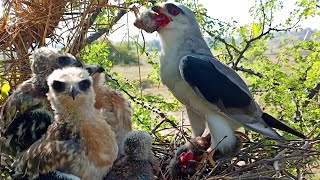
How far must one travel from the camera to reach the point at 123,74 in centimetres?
714

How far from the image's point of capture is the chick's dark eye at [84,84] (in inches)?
124

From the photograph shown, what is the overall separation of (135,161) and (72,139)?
23.3 inches

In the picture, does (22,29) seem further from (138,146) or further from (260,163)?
(260,163)

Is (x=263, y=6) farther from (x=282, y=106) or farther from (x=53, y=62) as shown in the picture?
(x=53, y=62)

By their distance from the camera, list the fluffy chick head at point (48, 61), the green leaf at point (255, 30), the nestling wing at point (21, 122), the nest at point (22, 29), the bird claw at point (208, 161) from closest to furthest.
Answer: the nestling wing at point (21, 122) → the fluffy chick head at point (48, 61) → the nest at point (22, 29) → the bird claw at point (208, 161) → the green leaf at point (255, 30)

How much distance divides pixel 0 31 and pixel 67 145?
1.21 meters

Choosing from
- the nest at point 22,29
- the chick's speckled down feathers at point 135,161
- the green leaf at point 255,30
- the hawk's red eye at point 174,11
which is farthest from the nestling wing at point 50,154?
the green leaf at point 255,30

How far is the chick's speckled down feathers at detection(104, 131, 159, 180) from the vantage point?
138 inches

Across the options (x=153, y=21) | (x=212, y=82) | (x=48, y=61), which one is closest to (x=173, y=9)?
(x=153, y=21)

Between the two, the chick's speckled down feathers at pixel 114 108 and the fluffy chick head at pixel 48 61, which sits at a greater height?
the fluffy chick head at pixel 48 61

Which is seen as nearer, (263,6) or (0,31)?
(0,31)

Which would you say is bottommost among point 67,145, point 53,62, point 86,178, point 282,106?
point 282,106

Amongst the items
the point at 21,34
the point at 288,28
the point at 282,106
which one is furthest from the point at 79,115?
the point at 288,28

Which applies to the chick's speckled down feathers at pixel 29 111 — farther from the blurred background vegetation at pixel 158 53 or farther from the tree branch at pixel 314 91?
the tree branch at pixel 314 91
